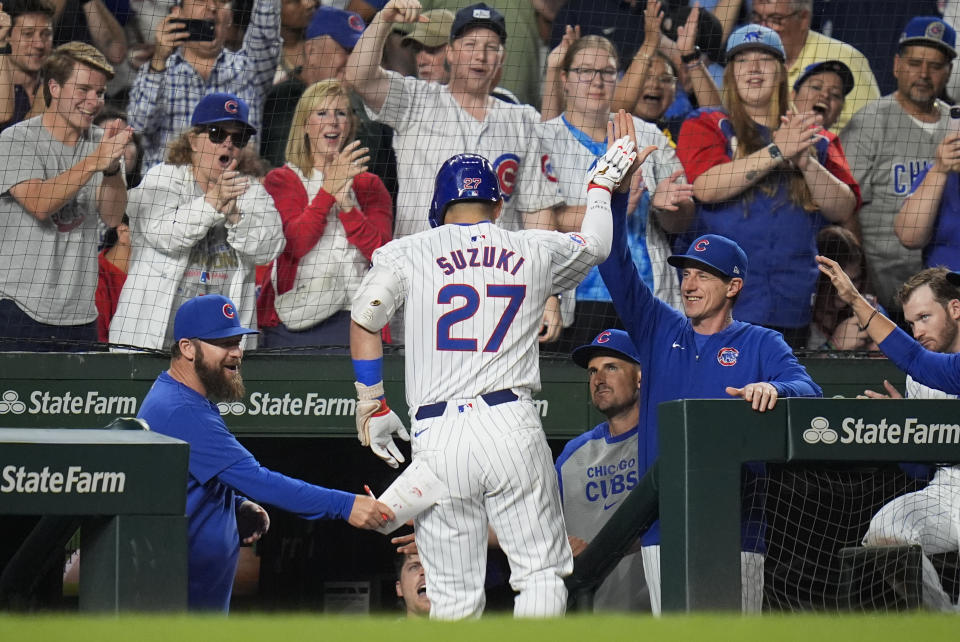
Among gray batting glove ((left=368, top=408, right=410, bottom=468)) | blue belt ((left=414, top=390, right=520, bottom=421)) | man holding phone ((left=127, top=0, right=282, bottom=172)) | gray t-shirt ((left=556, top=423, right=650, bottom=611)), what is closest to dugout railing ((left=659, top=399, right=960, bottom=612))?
blue belt ((left=414, top=390, right=520, bottom=421))

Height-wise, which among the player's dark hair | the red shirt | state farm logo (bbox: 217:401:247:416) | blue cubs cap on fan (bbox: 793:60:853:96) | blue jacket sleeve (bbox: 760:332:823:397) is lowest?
state farm logo (bbox: 217:401:247:416)

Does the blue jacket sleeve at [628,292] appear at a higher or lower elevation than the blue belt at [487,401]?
higher

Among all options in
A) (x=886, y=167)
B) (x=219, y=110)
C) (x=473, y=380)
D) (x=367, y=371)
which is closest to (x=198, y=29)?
(x=219, y=110)

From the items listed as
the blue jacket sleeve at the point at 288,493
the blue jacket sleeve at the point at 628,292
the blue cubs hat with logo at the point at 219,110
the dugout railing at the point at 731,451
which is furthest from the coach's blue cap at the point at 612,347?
the blue cubs hat with logo at the point at 219,110

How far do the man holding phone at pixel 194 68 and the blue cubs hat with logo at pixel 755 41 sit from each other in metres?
2.54

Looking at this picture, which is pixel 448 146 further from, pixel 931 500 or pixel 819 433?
pixel 819 433

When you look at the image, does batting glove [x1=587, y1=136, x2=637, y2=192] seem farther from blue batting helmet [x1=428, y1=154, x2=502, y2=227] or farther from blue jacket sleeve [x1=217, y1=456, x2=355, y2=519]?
blue jacket sleeve [x1=217, y1=456, x2=355, y2=519]

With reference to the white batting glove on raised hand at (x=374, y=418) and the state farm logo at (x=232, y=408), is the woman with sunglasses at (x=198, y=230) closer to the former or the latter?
the state farm logo at (x=232, y=408)

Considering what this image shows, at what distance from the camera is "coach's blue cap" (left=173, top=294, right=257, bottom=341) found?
441cm

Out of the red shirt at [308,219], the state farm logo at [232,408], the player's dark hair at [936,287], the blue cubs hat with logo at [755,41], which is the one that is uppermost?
the blue cubs hat with logo at [755,41]

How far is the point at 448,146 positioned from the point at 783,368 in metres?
2.84

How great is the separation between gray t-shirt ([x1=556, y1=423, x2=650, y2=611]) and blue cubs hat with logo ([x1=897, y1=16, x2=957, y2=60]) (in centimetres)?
337

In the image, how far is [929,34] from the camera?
7.02 m

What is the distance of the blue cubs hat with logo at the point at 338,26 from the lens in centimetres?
680
